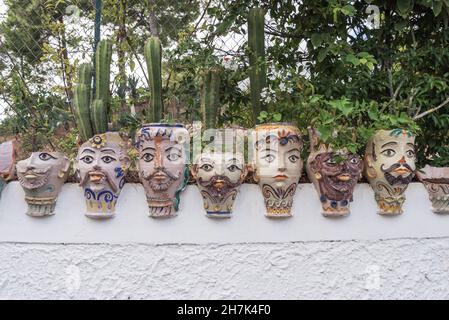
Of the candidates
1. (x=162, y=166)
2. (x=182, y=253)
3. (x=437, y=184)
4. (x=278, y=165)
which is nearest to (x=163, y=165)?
(x=162, y=166)

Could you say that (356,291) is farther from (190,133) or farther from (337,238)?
(190,133)

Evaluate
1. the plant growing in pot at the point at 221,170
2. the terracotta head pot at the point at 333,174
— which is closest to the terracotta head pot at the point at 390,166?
the terracotta head pot at the point at 333,174

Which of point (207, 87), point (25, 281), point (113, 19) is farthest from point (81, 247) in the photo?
point (113, 19)

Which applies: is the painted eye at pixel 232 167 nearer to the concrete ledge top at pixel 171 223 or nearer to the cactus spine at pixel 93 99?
the concrete ledge top at pixel 171 223

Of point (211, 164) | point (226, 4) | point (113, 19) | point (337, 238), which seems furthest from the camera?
point (113, 19)

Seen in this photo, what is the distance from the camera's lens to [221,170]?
261cm

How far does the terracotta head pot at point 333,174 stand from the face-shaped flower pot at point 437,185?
0.43 m

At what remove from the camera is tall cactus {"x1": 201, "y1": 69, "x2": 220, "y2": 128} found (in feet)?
9.95

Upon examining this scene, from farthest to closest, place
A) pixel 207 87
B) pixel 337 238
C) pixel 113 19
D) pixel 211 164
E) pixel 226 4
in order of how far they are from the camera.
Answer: pixel 113 19
pixel 226 4
pixel 207 87
pixel 337 238
pixel 211 164

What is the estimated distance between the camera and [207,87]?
307 centimetres

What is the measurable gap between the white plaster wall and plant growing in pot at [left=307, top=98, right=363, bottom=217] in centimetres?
10

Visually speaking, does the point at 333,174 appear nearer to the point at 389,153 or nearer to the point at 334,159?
the point at 334,159

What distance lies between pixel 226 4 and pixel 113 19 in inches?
32.4

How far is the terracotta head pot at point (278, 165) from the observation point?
267 cm
